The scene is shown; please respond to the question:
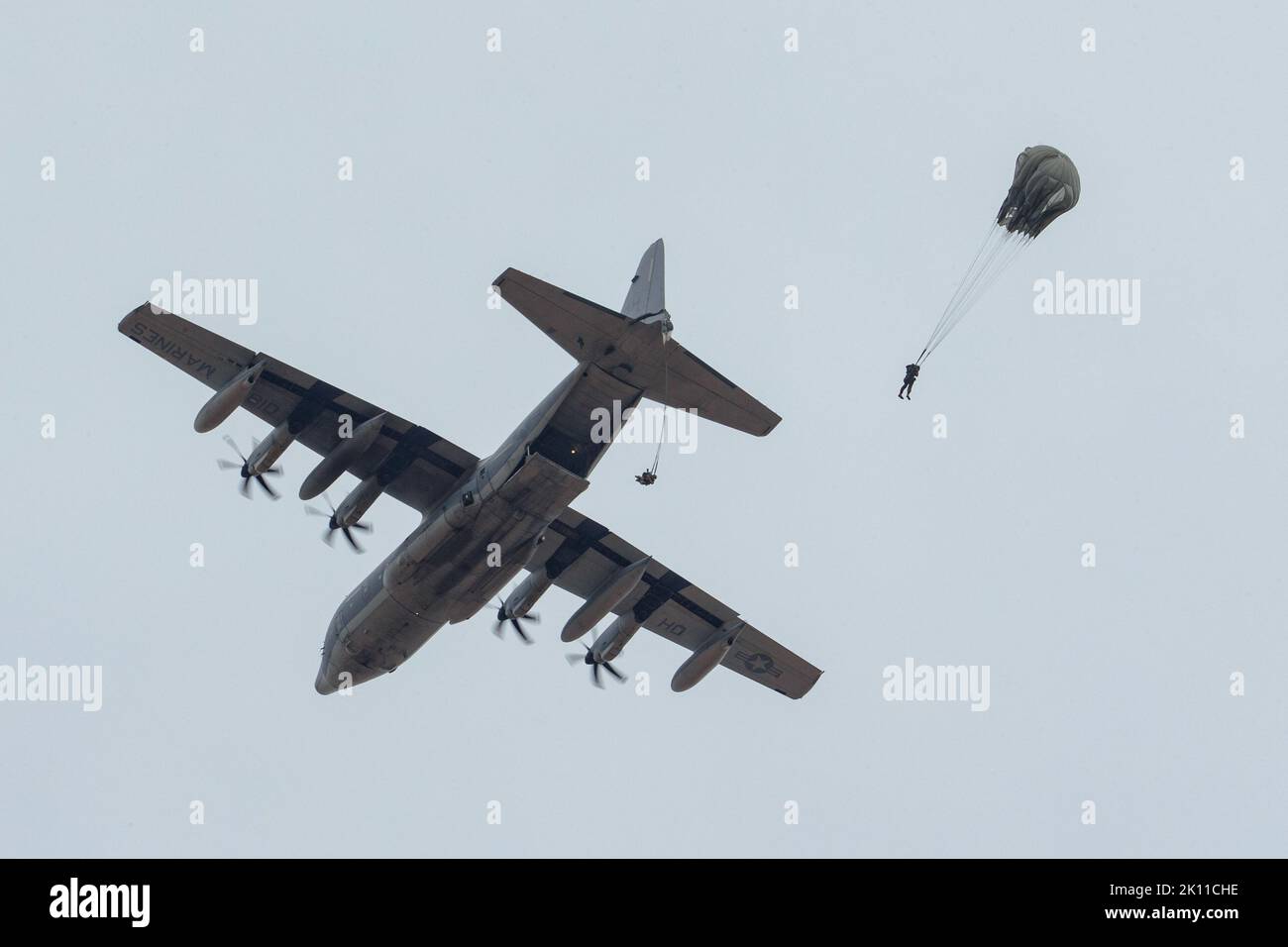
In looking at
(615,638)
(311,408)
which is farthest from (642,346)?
(615,638)

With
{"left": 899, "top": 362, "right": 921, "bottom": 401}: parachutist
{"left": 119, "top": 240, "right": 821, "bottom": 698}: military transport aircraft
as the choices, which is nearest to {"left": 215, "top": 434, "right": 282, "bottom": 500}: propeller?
{"left": 119, "top": 240, "right": 821, "bottom": 698}: military transport aircraft

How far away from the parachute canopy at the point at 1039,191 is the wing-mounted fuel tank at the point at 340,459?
59.4 feet

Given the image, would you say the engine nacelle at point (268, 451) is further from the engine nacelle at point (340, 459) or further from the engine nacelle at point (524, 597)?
the engine nacelle at point (524, 597)

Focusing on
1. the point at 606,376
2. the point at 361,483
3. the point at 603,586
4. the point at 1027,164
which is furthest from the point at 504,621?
the point at 1027,164

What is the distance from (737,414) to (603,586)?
850cm

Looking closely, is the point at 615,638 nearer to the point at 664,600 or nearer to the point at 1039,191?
the point at 664,600

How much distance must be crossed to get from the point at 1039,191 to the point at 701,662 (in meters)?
17.0

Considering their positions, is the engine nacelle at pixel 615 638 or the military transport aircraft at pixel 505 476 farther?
the engine nacelle at pixel 615 638

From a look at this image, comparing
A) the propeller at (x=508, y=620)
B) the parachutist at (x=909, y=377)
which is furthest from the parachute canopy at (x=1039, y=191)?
the propeller at (x=508, y=620)

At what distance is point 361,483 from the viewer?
44.2 metres

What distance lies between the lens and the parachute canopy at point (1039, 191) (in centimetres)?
4172

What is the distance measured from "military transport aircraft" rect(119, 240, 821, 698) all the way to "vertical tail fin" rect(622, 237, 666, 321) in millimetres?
46

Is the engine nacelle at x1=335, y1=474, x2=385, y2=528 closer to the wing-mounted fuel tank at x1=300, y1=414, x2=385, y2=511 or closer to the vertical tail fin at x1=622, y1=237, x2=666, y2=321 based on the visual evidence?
the wing-mounted fuel tank at x1=300, y1=414, x2=385, y2=511

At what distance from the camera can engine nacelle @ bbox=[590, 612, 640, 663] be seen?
4891cm
